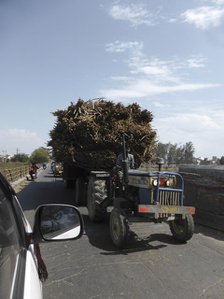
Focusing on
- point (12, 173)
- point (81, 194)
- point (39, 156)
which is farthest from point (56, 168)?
point (39, 156)

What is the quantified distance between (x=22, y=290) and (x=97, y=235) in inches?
261

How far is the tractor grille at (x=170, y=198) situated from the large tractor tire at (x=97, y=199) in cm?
217

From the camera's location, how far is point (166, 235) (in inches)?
326

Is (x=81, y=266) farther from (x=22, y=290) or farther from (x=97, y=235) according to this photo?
(x=22, y=290)

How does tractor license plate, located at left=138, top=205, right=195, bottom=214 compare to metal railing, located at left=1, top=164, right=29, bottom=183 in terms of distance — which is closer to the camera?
tractor license plate, located at left=138, top=205, right=195, bottom=214

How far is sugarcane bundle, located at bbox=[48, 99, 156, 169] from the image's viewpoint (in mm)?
11031

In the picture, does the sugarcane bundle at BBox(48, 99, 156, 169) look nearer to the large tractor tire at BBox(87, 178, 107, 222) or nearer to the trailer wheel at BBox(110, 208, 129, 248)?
the large tractor tire at BBox(87, 178, 107, 222)

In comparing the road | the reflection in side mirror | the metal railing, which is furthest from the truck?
the metal railing

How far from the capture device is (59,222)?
2627mm

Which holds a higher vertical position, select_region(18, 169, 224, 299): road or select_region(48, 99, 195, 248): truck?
select_region(48, 99, 195, 248): truck

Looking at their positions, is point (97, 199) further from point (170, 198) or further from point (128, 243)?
point (170, 198)

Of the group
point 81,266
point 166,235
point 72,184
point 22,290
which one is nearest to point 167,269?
point 81,266

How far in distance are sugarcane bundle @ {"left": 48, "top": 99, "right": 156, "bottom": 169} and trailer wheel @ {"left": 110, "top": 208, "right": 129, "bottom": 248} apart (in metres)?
3.81

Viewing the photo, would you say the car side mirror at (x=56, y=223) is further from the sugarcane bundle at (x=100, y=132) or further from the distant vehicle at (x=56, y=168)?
the distant vehicle at (x=56, y=168)
